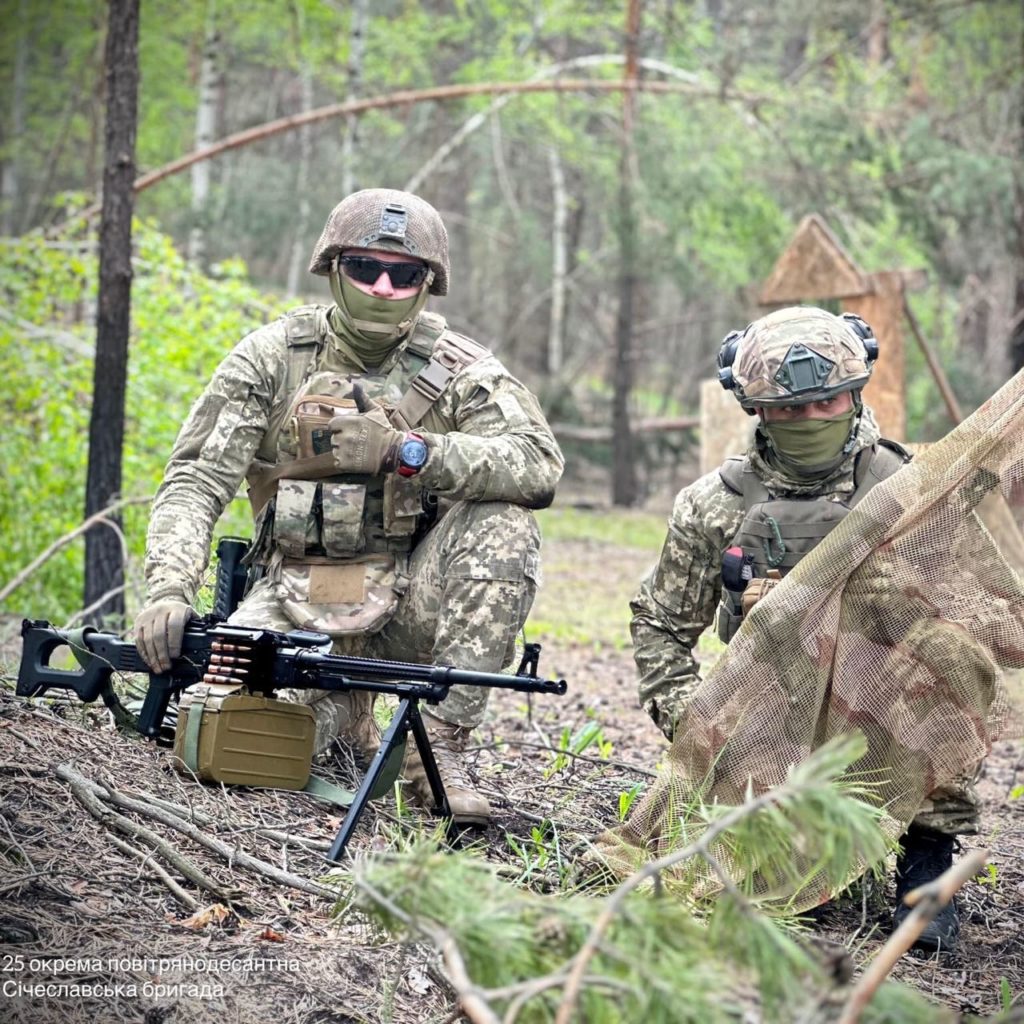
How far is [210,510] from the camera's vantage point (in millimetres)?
4281

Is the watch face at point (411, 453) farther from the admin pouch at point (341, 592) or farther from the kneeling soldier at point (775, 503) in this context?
the kneeling soldier at point (775, 503)

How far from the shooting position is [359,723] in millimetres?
4570

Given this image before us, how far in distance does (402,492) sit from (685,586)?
0.95m

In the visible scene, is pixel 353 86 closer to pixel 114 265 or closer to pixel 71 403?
pixel 71 403

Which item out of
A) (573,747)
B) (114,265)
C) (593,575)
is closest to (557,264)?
(593,575)

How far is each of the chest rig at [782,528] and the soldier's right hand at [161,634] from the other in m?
1.57

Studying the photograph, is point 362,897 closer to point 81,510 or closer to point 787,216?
point 81,510

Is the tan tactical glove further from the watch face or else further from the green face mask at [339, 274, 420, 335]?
the green face mask at [339, 274, 420, 335]

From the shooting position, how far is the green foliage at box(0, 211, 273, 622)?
8.44 m

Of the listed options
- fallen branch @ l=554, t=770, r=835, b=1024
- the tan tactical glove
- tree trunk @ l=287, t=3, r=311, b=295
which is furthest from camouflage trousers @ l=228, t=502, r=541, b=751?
tree trunk @ l=287, t=3, r=311, b=295

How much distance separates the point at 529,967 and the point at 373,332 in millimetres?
2829

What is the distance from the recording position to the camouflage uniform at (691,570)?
4.06m

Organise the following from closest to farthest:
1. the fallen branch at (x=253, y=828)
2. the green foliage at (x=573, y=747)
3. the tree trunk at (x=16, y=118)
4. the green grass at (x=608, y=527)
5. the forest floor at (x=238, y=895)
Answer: the forest floor at (x=238, y=895)
the fallen branch at (x=253, y=828)
the green foliage at (x=573, y=747)
the green grass at (x=608, y=527)
the tree trunk at (x=16, y=118)

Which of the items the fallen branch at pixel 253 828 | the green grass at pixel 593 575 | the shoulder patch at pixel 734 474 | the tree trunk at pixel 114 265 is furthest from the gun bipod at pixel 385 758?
the tree trunk at pixel 114 265
